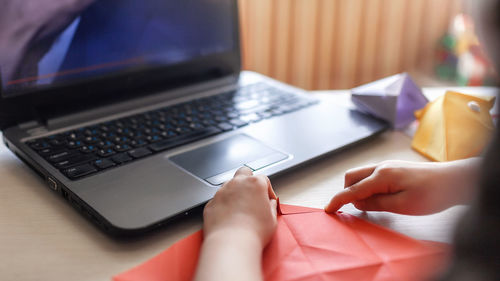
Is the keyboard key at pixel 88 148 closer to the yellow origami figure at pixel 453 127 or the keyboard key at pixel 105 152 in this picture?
the keyboard key at pixel 105 152

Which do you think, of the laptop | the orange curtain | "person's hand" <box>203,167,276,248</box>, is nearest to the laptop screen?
the laptop

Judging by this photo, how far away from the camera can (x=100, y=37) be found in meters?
0.70

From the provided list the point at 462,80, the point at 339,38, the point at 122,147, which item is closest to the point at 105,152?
the point at 122,147

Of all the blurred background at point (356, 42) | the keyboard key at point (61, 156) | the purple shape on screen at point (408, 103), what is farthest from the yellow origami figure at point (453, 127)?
the blurred background at point (356, 42)

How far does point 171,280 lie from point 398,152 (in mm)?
400

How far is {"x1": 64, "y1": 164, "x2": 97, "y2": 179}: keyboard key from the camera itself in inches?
21.3

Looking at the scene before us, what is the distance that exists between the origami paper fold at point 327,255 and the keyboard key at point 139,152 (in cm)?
16

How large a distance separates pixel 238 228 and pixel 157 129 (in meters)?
0.27

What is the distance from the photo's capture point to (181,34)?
786 millimetres

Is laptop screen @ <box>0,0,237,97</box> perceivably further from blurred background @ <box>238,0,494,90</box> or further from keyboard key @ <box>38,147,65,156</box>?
blurred background @ <box>238,0,494,90</box>

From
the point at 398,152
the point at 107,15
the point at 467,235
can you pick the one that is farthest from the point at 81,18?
the point at 467,235

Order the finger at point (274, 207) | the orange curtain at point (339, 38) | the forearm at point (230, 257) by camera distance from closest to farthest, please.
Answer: the forearm at point (230, 257), the finger at point (274, 207), the orange curtain at point (339, 38)

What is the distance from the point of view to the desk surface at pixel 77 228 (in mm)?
437

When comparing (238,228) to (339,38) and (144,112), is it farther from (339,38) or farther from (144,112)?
(339,38)
